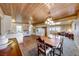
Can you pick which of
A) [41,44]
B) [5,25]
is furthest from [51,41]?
[5,25]

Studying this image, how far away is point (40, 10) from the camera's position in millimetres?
1801

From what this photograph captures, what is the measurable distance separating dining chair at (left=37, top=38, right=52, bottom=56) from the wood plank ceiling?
0.37m

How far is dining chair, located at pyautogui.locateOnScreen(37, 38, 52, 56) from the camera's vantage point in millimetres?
1795

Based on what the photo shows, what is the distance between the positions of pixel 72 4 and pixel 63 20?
317 millimetres

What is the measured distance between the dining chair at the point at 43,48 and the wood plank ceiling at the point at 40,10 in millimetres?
371

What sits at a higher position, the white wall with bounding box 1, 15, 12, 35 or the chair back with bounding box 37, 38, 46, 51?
the white wall with bounding box 1, 15, 12, 35

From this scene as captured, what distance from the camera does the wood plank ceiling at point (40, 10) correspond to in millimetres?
1774

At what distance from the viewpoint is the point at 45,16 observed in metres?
1.83

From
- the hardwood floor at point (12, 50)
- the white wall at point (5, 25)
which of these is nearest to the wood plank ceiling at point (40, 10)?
the white wall at point (5, 25)

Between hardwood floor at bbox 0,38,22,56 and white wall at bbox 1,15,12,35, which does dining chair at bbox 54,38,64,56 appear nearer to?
hardwood floor at bbox 0,38,22,56

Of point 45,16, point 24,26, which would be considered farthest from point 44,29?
point 24,26

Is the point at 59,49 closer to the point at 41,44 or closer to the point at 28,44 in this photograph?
the point at 41,44

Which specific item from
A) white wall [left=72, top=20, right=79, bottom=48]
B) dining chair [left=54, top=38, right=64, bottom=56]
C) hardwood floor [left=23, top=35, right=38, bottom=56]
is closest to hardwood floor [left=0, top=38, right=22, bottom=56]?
hardwood floor [left=23, top=35, right=38, bottom=56]

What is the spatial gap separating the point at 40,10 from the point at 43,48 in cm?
67
